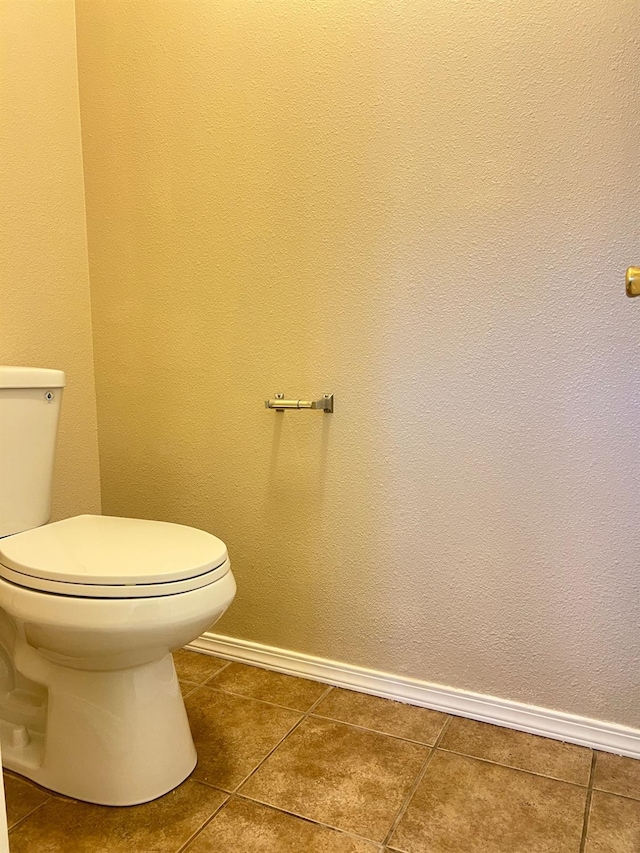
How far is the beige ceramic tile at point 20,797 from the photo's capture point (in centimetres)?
118

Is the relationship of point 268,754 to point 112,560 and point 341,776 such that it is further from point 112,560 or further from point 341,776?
point 112,560

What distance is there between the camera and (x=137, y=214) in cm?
181

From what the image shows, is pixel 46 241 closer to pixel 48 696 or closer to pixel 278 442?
pixel 278 442

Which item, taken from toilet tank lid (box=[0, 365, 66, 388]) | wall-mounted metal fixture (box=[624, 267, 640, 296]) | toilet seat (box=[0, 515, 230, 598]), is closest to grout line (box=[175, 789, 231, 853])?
toilet seat (box=[0, 515, 230, 598])

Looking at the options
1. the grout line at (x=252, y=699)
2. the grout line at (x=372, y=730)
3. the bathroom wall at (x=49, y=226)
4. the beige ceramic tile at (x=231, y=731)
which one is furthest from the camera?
the bathroom wall at (x=49, y=226)

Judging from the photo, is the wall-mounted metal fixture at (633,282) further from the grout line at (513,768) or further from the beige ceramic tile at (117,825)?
the beige ceramic tile at (117,825)

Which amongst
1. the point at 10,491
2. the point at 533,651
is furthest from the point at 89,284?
the point at 533,651

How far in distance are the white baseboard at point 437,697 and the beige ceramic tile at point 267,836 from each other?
0.47 meters

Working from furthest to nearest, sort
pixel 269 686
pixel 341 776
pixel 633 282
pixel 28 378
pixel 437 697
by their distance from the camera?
pixel 269 686
pixel 437 697
pixel 28 378
pixel 341 776
pixel 633 282

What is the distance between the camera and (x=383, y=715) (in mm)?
1522

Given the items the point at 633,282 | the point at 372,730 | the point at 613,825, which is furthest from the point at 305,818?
the point at 633,282

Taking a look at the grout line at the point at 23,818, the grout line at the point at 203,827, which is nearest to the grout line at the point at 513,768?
the grout line at the point at 203,827

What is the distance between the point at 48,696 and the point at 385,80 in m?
1.48

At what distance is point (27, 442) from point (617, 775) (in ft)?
4.70
